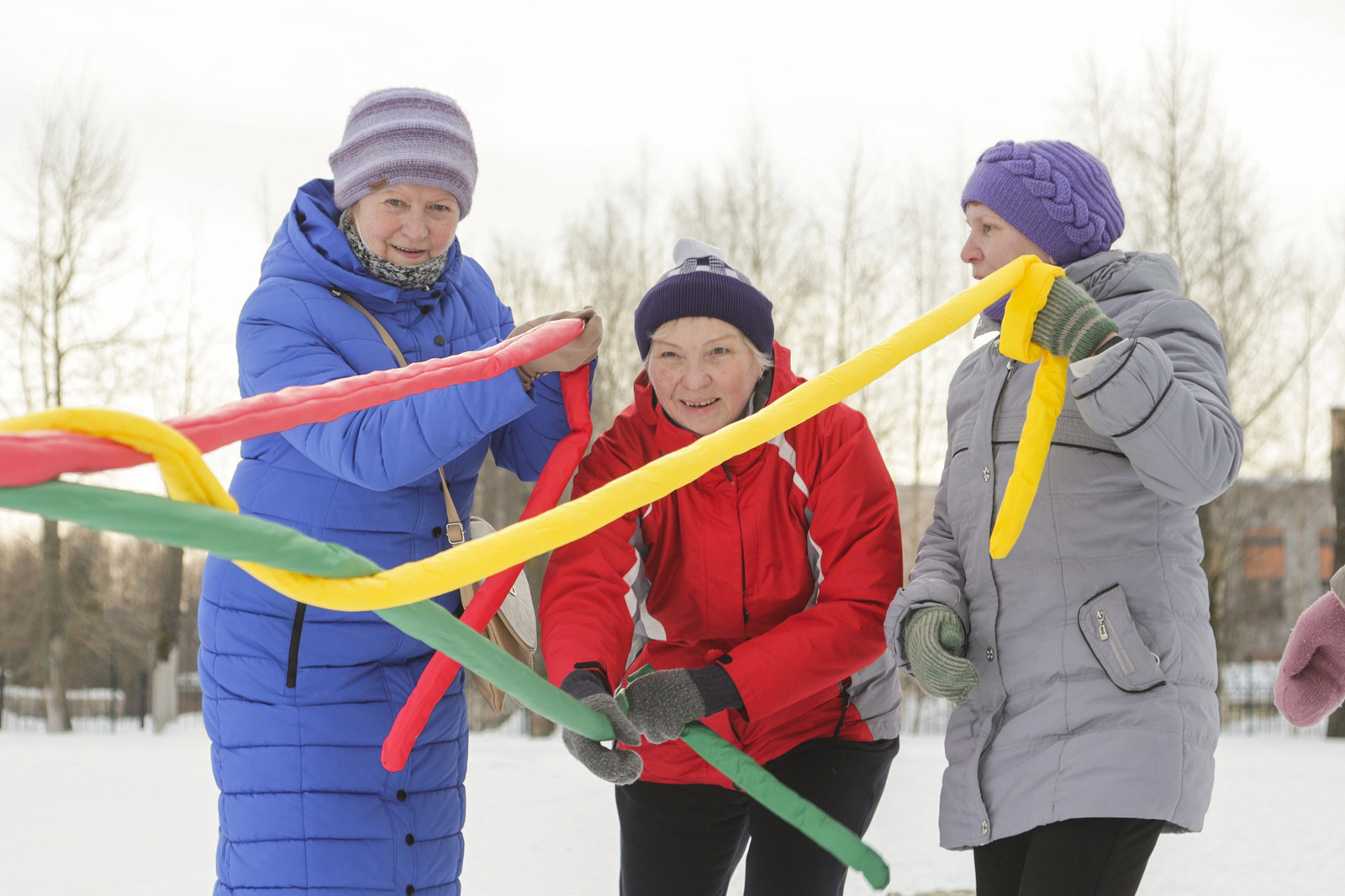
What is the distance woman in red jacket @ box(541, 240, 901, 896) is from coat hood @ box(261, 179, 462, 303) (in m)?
0.53

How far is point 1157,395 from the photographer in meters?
1.62

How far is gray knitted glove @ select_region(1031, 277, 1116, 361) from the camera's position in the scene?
5.57 ft

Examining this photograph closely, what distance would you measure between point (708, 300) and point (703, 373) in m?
0.15

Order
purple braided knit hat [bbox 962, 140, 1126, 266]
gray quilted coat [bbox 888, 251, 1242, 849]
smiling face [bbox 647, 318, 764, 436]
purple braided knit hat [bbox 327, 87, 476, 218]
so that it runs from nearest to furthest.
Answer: gray quilted coat [bbox 888, 251, 1242, 849], purple braided knit hat [bbox 962, 140, 1126, 266], purple braided knit hat [bbox 327, 87, 476, 218], smiling face [bbox 647, 318, 764, 436]

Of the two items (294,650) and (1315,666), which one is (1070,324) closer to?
(1315,666)

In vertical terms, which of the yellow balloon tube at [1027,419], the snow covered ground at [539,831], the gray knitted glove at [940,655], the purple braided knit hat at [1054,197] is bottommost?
the snow covered ground at [539,831]

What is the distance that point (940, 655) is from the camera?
1831 millimetres

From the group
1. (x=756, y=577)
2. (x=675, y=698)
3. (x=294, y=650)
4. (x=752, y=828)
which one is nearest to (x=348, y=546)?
(x=294, y=650)

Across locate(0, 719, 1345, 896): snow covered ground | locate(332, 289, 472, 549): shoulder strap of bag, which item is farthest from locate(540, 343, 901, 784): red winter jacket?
locate(0, 719, 1345, 896): snow covered ground

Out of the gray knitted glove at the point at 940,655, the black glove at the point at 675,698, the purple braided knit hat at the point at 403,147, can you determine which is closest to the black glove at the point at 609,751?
the black glove at the point at 675,698

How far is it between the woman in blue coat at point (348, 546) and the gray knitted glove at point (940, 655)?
76cm

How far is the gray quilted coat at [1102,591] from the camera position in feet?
5.49

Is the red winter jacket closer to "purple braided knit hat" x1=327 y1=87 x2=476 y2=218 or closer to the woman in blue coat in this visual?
the woman in blue coat

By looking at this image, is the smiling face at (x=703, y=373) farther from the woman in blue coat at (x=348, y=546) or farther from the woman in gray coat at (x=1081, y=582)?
the woman in gray coat at (x=1081, y=582)
